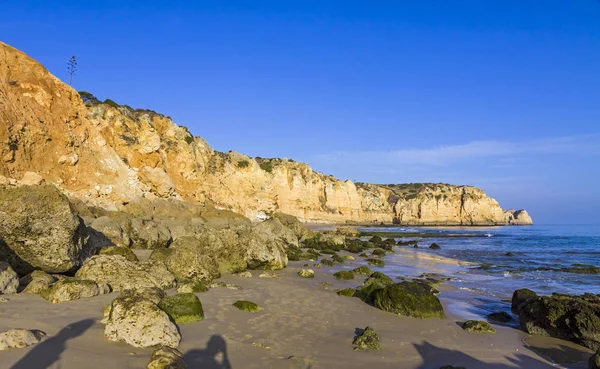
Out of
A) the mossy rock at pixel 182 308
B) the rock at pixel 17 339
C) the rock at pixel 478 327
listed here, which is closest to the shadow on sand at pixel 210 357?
the mossy rock at pixel 182 308

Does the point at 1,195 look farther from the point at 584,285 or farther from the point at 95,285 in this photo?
the point at 584,285

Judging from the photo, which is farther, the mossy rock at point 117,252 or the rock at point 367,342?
the mossy rock at point 117,252

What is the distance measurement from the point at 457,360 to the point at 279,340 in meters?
3.29

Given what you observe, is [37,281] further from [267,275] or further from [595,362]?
[595,362]

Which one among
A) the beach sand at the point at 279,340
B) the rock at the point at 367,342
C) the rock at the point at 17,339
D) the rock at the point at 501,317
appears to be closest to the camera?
the rock at the point at 17,339

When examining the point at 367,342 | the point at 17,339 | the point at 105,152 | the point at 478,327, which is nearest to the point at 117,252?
the point at 17,339

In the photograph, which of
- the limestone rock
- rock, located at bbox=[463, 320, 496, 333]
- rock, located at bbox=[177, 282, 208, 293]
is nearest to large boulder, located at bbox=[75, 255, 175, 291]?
rock, located at bbox=[177, 282, 208, 293]

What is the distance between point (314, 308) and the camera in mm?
9961

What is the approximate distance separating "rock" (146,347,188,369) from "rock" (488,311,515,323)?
28.2 ft

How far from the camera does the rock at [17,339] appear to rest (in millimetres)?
5051

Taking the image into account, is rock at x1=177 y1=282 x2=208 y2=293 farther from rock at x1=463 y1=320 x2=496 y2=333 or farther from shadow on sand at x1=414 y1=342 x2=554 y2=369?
rock at x1=463 y1=320 x2=496 y2=333

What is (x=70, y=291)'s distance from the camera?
8.25m

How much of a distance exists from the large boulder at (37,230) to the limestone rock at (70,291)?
6.85ft

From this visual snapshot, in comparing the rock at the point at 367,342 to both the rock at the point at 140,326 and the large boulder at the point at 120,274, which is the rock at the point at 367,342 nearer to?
the rock at the point at 140,326
